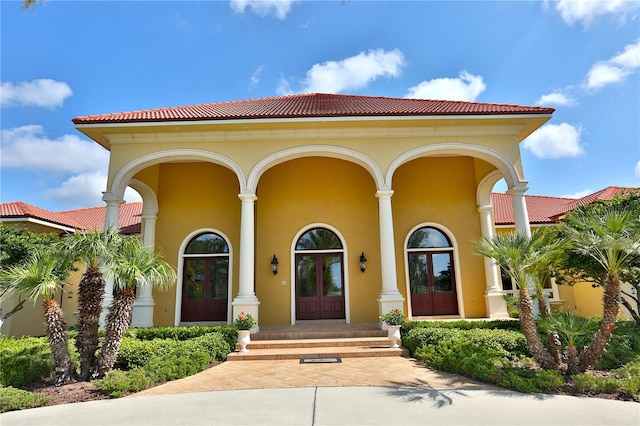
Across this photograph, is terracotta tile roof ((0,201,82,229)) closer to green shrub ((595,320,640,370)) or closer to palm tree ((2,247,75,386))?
palm tree ((2,247,75,386))

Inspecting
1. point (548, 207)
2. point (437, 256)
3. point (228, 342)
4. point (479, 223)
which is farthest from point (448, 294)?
point (548, 207)

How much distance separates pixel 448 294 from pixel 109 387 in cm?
1071

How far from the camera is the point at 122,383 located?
609 cm

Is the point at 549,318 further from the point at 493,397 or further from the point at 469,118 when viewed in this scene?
the point at 469,118

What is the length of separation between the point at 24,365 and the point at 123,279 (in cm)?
230

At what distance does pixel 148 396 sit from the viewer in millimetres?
5855

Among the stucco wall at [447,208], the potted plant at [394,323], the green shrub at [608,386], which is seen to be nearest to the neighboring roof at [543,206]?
the stucco wall at [447,208]

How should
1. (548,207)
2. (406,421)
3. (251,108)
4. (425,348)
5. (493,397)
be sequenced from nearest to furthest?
(406,421) → (493,397) → (425,348) → (251,108) → (548,207)

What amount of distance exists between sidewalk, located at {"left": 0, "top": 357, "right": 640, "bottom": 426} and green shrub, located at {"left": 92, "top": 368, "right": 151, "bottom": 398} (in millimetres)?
194

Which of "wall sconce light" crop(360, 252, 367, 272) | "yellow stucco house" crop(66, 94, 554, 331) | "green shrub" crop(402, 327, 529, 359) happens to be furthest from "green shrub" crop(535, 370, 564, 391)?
"wall sconce light" crop(360, 252, 367, 272)

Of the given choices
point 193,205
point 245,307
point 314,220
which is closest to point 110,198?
point 193,205

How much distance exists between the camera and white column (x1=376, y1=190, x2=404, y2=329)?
34.4ft

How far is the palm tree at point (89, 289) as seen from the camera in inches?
273

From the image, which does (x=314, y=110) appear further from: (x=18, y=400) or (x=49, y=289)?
(x=18, y=400)
